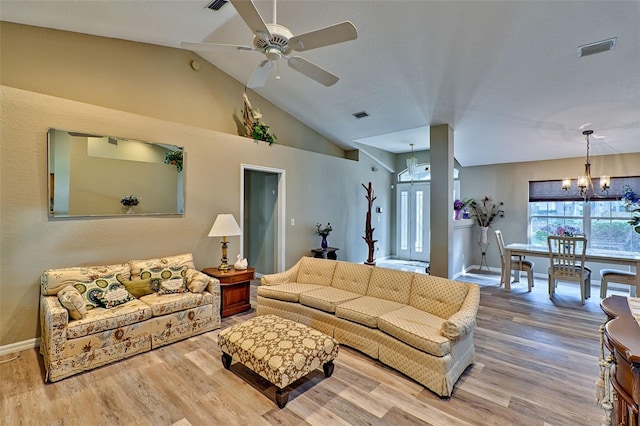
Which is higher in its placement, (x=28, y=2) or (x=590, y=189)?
(x=28, y=2)

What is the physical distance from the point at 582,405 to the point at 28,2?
5.92 metres

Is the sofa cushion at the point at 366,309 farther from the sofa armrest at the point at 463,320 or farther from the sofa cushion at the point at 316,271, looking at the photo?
the sofa cushion at the point at 316,271

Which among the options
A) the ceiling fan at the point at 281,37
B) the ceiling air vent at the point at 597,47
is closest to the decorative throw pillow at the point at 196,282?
the ceiling fan at the point at 281,37

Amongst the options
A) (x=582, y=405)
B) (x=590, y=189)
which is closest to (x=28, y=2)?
(x=582, y=405)

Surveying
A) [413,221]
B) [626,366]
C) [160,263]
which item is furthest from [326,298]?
[413,221]

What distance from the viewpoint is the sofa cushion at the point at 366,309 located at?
9.41 feet

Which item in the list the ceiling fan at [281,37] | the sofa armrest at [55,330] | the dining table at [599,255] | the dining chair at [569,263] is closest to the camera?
the ceiling fan at [281,37]

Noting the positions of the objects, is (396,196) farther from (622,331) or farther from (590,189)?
(622,331)

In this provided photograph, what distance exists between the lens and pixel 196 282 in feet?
11.5

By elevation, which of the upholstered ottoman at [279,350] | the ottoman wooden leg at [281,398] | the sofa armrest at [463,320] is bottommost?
the ottoman wooden leg at [281,398]

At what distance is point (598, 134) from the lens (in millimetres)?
4719

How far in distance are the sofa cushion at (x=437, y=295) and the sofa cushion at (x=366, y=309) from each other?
0.21 m

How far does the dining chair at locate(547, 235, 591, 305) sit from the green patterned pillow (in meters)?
5.97

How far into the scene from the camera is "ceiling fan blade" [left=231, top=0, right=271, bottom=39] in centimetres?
184
